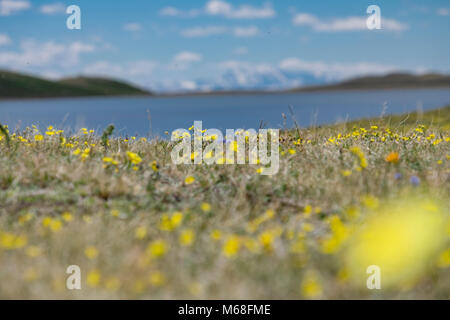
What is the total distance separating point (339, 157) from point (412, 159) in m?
1.26

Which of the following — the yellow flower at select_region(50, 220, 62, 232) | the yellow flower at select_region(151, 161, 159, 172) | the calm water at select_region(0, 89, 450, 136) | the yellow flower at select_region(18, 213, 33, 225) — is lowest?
the yellow flower at select_region(50, 220, 62, 232)

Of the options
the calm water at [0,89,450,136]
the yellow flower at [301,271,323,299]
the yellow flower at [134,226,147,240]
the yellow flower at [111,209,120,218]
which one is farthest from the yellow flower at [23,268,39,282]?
the calm water at [0,89,450,136]

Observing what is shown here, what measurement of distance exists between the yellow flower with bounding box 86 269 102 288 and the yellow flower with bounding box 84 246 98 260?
0.16 metres

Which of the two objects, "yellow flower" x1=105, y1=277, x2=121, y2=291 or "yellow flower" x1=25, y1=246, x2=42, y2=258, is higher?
"yellow flower" x1=25, y1=246, x2=42, y2=258

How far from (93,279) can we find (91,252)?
377 mm

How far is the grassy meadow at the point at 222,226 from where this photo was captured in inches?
138

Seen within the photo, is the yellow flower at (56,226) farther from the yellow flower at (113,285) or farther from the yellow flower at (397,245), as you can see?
the yellow flower at (397,245)

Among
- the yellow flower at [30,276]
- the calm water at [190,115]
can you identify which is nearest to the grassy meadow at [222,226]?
the yellow flower at [30,276]

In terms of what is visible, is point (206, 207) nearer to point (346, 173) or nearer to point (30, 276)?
point (30, 276)

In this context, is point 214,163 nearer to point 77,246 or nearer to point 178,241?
point 178,241

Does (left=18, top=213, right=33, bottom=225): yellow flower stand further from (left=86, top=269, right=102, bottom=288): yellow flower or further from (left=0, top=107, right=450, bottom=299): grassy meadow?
(left=86, top=269, right=102, bottom=288): yellow flower

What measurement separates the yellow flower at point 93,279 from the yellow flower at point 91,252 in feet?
0.54

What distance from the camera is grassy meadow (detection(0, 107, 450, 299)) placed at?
11.5 feet

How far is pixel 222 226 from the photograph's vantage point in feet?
14.6
